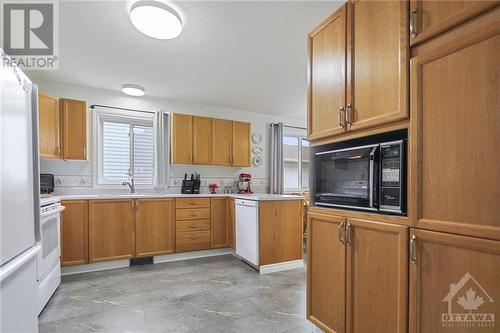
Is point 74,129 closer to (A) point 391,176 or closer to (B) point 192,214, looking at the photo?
(B) point 192,214

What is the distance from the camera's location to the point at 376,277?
126 centimetres

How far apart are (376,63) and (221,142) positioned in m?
3.13

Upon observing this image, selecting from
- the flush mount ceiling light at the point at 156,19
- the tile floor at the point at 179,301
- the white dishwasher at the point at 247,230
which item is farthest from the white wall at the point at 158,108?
the flush mount ceiling light at the point at 156,19

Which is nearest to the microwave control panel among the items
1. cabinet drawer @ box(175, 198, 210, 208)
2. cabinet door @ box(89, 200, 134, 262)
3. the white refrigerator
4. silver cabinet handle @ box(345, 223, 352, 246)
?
silver cabinet handle @ box(345, 223, 352, 246)

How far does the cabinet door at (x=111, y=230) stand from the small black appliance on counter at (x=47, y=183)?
1.99 feet

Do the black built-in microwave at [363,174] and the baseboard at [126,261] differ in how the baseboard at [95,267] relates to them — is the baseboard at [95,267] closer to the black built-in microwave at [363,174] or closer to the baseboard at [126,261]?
the baseboard at [126,261]

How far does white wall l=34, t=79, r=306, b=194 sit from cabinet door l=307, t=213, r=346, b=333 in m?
2.94

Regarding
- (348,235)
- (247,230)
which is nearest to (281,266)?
(247,230)

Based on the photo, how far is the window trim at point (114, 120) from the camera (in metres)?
3.60

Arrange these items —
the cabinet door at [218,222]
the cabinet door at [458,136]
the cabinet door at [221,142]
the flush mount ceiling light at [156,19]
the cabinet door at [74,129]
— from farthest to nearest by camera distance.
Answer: the cabinet door at [221,142] → the cabinet door at [218,222] → the cabinet door at [74,129] → the flush mount ceiling light at [156,19] → the cabinet door at [458,136]

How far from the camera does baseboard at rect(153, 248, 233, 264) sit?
3.51 meters

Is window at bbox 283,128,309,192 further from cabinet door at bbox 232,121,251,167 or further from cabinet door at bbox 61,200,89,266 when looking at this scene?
cabinet door at bbox 61,200,89,266

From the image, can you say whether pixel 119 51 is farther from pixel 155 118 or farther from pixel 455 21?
pixel 455 21

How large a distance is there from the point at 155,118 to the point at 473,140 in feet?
12.9
